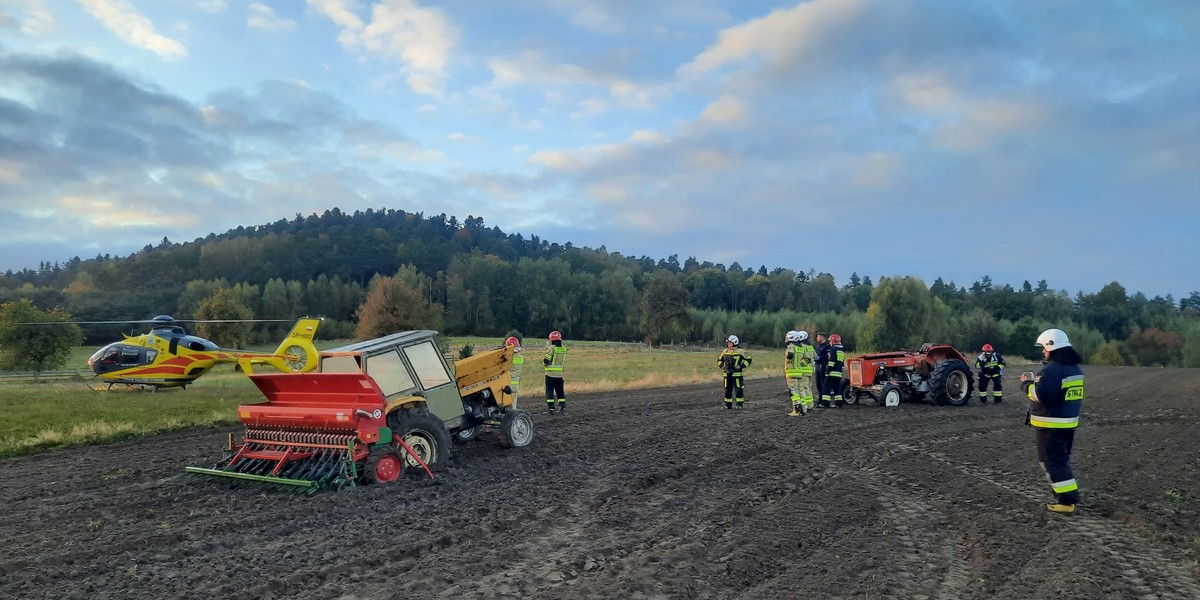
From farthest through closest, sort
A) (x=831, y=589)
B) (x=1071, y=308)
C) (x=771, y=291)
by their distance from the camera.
Answer: (x=771, y=291) → (x=1071, y=308) → (x=831, y=589)

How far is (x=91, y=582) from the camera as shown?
5.62 m

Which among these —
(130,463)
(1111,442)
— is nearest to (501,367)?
(130,463)

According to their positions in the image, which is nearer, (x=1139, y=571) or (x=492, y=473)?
(x=1139, y=571)

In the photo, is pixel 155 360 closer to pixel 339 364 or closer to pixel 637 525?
pixel 339 364

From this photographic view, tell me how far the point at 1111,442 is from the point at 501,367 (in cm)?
1049

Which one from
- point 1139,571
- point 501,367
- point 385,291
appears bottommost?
point 1139,571

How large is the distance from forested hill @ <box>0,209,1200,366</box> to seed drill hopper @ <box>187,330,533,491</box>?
22994 millimetres

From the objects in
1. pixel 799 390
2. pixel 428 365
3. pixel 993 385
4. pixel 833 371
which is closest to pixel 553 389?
pixel 799 390

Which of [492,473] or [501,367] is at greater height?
[501,367]

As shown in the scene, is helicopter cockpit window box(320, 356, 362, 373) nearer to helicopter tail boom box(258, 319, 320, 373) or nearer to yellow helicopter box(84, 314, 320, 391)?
helicopter tail boom box(258, 319, 320, 373)

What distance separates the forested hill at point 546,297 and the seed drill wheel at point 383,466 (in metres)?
24.4

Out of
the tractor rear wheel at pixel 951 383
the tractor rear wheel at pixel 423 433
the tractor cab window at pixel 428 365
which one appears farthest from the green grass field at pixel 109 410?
the tractor rear wheel at pixel 951 383

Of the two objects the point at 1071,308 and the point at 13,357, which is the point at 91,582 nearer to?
the point at 13,357

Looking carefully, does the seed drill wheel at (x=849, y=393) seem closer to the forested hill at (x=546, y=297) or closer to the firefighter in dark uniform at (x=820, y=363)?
the firefighter in dark uniform at (x=820, y=363)
